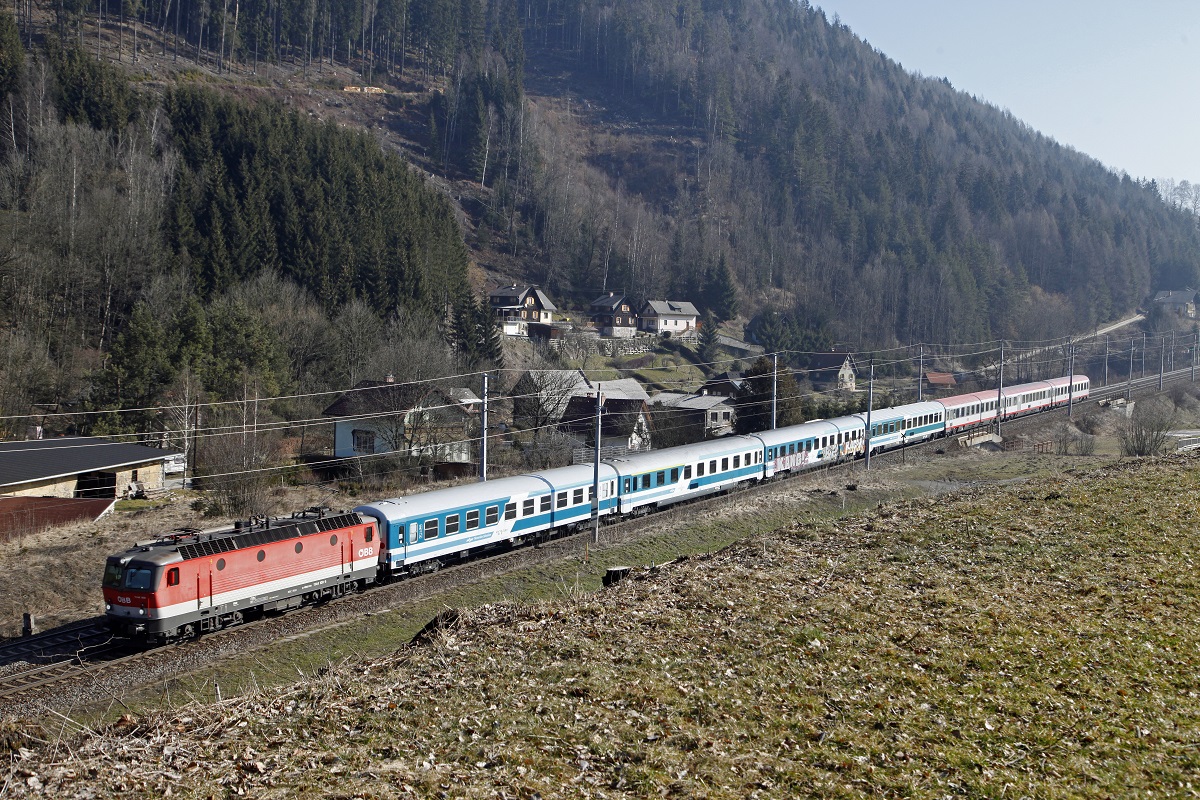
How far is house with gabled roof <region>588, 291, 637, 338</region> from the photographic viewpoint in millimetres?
100312

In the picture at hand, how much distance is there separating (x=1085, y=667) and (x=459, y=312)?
62.0m

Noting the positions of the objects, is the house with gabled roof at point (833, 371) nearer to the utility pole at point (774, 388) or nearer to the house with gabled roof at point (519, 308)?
the utility pole at point (774, 388)

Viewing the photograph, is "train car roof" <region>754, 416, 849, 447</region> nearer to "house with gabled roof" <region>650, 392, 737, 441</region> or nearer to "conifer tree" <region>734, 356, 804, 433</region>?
"conifer tree" <region>734, 356, 804, 433</region>

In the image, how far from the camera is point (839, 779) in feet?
Result: 31.2

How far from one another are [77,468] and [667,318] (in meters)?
77.2

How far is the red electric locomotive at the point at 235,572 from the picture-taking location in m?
18.9

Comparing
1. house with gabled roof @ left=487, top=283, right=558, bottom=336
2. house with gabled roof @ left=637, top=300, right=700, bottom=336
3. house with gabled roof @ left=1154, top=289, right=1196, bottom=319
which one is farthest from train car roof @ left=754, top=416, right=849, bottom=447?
house with gabled roof @ left=1154, top=289, right=1196, bottom=319

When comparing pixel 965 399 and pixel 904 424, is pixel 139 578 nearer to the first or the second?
pixel 904 424

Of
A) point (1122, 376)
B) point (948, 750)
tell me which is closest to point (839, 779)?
point (948, 750)

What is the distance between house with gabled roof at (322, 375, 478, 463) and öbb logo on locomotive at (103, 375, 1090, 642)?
13506mm

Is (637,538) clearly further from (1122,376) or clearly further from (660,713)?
(1122,376)

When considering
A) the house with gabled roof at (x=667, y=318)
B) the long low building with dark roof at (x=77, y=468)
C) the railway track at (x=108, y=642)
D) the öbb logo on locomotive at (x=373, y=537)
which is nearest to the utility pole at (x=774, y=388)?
the öbb logo on locomotive at (x=373, y=537)

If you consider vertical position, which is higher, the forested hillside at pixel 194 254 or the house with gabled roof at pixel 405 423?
the forested hillside at pixel 194 254

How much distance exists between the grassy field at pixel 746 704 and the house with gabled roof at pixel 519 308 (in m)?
73.8
